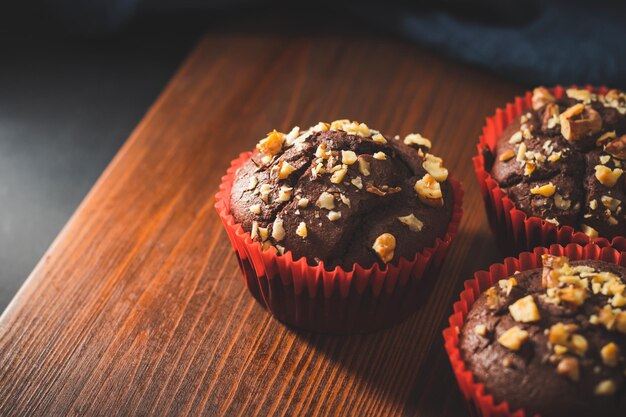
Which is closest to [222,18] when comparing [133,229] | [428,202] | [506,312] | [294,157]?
[133,229]

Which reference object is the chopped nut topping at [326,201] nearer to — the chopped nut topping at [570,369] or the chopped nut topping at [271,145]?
the chopped nut topping at [271,145]

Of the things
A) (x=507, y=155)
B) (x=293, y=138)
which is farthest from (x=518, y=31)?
(x=293, y=138)

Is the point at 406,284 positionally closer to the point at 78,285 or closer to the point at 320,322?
the point at 320,322

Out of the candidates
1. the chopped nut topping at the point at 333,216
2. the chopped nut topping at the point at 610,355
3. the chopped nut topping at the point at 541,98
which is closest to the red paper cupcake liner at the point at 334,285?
the chopped nut topping at the point at 333,216

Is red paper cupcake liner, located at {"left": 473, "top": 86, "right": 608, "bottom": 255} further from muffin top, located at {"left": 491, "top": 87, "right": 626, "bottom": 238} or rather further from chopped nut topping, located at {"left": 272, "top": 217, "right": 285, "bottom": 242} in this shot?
chopped nut topping, located at {"left": 272, "top": 217, "right": 285, "bottom": 242}

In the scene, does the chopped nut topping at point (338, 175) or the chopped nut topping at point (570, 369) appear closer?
the chopped nut topping at point (570, 369)

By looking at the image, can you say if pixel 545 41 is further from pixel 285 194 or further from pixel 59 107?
pixel 59 107

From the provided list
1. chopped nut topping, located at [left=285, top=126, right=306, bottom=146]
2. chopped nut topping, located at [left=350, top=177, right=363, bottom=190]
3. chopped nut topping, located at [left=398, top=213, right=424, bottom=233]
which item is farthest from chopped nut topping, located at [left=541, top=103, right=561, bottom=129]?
chopped nut topping, located at [left=285, top=126, right=306, bottom=146]
